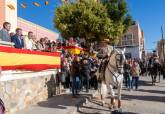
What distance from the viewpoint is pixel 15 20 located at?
92.3ft

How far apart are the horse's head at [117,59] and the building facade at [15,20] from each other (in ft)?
29.0

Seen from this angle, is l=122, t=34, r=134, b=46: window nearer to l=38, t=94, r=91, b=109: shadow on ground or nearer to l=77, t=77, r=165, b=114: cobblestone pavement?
l=77, t=77, r=165, b=114: cobblestone pavement

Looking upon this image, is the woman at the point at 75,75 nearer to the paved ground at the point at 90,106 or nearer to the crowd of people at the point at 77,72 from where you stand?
the crowd of people at the point at 77,72

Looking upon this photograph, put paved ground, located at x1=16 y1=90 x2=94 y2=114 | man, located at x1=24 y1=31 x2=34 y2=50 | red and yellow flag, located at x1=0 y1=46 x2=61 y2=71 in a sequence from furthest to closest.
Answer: man, located at x1=24 y1=31 x2=34 y2=50 → paved ground, located at x1=16 y1=90 x2=94 y2=114 → red and yellow flag, located at x1=0 y1=46 x2=61 y2=71

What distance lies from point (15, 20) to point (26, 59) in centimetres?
1548

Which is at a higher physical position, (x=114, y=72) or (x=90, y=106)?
(x=114, y=72)

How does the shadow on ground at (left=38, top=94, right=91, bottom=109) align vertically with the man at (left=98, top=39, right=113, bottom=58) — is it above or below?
below

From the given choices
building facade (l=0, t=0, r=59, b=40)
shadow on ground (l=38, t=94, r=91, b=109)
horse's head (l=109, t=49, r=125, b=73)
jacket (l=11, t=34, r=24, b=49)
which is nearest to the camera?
horse's head (l=109, t=49, r=125, b=73)

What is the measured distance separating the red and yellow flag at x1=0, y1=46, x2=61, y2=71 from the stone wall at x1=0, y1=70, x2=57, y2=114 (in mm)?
424

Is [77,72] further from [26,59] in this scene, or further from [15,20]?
[15,20]

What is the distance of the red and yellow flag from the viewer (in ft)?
37.6

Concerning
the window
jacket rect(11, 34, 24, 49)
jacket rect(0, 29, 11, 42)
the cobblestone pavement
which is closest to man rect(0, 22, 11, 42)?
jacket rect(0, 29, 11, 42)

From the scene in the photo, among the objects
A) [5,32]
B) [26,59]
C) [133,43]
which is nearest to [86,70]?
[26,59]

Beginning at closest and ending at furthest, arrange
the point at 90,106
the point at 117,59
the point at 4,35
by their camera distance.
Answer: the point at 4,35 < the point at 117,59 < the point at 90,106
